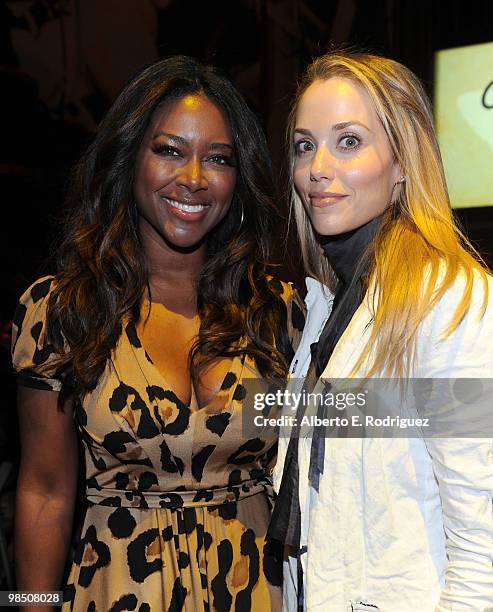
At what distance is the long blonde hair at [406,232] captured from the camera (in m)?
1.21

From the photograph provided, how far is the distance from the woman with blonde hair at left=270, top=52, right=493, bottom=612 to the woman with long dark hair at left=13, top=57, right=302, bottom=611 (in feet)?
0.56

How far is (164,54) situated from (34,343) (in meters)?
1.84

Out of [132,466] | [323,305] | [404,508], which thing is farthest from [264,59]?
[404,508]

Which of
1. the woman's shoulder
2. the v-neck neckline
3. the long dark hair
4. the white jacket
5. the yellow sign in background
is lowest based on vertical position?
the white jacket

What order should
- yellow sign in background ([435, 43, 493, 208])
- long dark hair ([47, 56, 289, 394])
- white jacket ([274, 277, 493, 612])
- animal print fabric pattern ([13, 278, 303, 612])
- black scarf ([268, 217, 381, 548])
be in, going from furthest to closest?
yellow sign in background ([435, 43, 493, 208]) → long dark hair ([47, 56, 289, 394]) → animal print fabric pattern ([13, 278, 303, 612]) → black scarf ([268, 217, 381, 548]) → white jacket ([274, 277, 493, 612])

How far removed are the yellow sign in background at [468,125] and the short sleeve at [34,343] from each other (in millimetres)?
1338

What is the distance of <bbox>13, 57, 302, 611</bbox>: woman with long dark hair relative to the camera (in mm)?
1573

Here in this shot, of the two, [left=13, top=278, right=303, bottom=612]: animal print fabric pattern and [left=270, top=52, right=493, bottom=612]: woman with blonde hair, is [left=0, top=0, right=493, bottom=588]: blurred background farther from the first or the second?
[left=270, top=52, right=493, bottom=612]: woman with blonde hair

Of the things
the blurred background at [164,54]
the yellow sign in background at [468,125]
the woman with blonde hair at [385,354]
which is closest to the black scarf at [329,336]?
the woman with blonde hair at [385,354]

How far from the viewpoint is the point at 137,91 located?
1744mm

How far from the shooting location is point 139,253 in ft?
5.89

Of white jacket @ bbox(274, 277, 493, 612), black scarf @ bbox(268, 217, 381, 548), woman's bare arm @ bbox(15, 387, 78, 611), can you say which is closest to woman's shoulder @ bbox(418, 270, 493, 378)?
white jacket @ bbox(274, 277, 493, 612)

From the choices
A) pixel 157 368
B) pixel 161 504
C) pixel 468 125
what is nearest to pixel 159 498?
pixel 161 504

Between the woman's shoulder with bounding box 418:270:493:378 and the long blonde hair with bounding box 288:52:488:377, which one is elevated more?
the long blonde hair with bounding box 288:52:488:377
